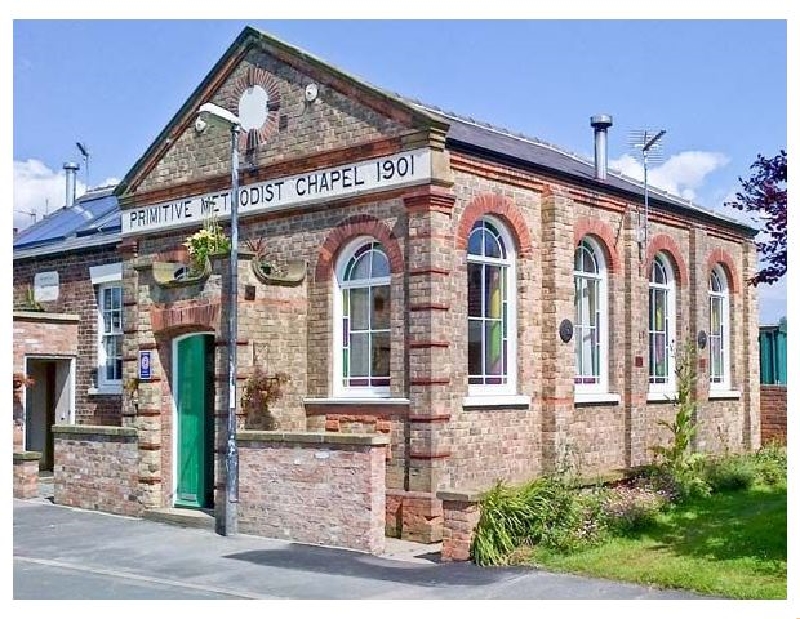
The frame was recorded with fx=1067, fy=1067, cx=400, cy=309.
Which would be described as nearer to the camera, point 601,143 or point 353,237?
point 353,237

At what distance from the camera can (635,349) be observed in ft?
56.2

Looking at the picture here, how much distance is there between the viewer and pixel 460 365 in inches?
545

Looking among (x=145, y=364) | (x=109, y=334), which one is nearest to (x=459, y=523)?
(x=145, y=364)

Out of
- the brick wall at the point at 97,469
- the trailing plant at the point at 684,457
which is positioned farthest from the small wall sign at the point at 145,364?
the trailing plant at the point at 684,457

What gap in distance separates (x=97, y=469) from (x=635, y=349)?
28.4 ft

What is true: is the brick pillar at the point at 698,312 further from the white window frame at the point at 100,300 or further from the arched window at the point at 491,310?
the white window frame at the point at 100,300

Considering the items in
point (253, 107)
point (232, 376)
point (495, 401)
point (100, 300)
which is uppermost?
point (253, 107)

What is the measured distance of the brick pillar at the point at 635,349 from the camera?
1695 centimetres

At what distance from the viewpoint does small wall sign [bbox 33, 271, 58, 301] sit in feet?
68.3

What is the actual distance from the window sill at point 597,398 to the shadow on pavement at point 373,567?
4.88m

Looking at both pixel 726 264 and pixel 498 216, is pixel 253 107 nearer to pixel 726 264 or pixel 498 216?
pixel 498 216

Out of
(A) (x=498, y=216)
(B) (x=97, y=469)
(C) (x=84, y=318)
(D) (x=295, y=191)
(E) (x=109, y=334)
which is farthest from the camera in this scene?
(C) (x=84, y=318)

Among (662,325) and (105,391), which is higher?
(662,325)

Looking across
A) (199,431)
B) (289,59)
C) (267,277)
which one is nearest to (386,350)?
(267,277)
